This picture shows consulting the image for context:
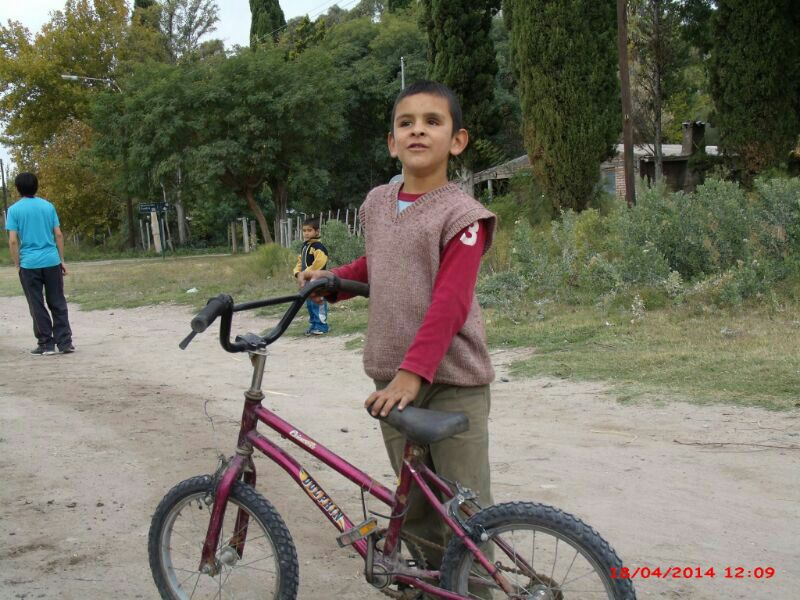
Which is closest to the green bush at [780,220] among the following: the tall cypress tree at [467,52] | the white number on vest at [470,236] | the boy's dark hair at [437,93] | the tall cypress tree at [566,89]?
the boy's dark hair at [437,93]

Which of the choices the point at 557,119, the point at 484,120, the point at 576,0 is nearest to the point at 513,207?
the point at 484,120

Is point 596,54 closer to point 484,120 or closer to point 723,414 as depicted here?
point 484,120

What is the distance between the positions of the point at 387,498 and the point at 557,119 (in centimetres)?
2072

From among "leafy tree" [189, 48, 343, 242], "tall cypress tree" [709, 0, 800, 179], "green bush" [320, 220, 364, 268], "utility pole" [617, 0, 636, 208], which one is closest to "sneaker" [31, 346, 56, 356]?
"green bush" [320, 220, 364, 268]

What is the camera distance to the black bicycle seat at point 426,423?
2.64 metres

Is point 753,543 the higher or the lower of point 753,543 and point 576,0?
the lower

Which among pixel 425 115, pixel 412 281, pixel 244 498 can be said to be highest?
pixel 425 115

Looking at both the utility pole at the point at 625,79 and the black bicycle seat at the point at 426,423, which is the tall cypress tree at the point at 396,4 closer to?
the utility pole at the point at 625,79

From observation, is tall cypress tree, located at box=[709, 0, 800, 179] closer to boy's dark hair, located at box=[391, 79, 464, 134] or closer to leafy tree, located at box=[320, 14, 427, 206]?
boy's dark hair, located at box=[391, 79, 464, 134]

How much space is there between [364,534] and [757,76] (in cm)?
1862

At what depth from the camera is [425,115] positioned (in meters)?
2.98

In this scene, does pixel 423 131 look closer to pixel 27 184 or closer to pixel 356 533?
pixel 356 533

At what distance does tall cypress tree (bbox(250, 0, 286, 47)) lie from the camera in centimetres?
5078

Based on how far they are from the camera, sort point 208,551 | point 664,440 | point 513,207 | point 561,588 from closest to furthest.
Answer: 1. point 561,588
2. point 208,551
3. point 664,440
4. point 513,207
